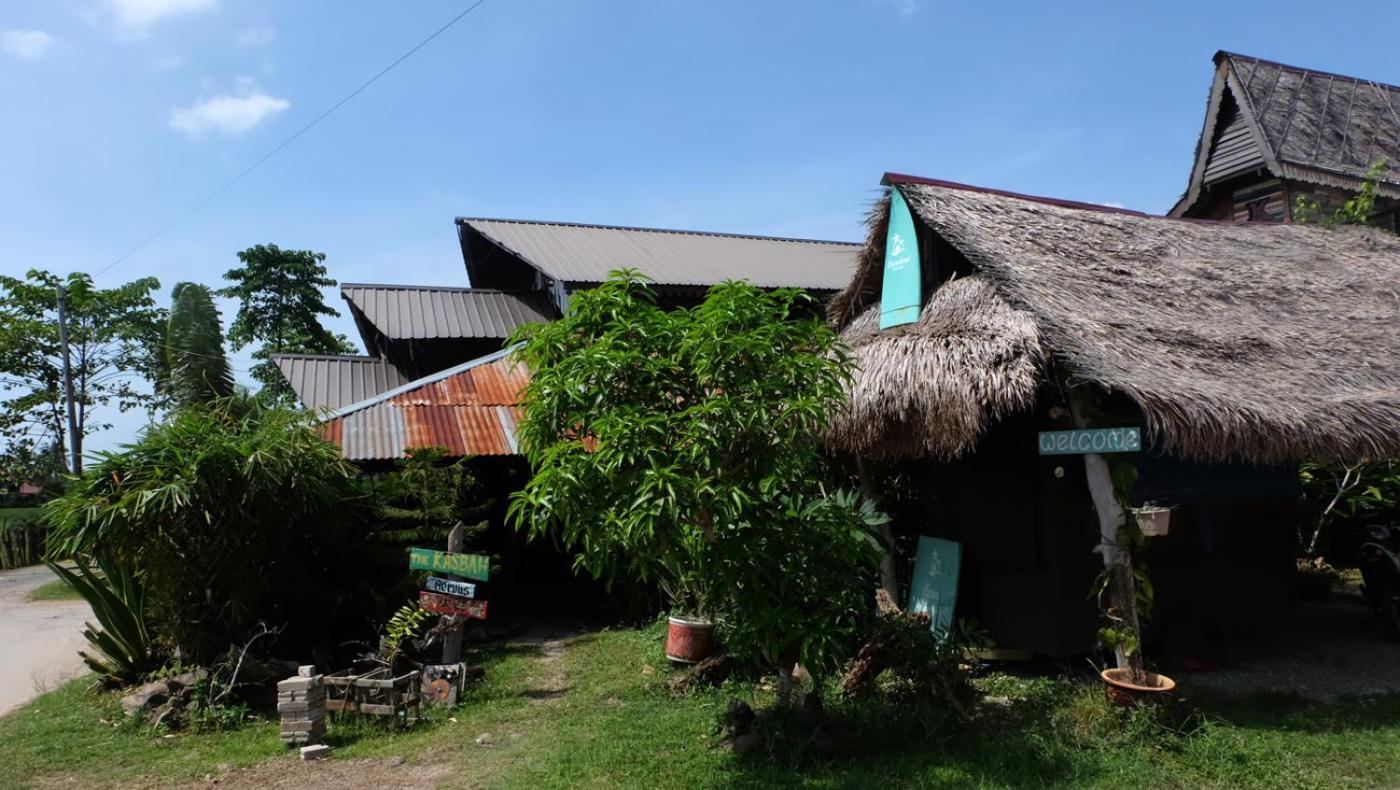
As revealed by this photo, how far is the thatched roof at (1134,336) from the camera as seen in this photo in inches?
224

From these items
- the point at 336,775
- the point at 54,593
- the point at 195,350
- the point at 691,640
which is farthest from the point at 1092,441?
the point at 54,593

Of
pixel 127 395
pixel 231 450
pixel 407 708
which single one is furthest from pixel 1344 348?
pixel 127 395

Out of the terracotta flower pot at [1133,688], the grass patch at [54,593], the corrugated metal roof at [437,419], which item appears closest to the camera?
the terracotta flower pot at [1133,688]

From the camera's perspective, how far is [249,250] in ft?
82.4

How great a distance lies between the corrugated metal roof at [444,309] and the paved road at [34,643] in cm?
574

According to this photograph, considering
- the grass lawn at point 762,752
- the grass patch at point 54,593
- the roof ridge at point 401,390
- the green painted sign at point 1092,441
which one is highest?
the roof ridge at point 401,390

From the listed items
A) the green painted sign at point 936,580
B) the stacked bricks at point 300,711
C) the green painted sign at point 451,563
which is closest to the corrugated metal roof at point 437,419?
the green painted sign at point 451,563

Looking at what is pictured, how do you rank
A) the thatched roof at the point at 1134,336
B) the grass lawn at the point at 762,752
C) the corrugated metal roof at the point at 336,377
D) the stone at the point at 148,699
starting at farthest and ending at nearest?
the corrugated metal roof at the point at 336,377, the stone at the point at 148,699, the thatched roof at the point at 1134,336, the grass lawn at the point at 762,752

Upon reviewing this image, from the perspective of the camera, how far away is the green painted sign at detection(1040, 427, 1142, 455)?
17.3 feet

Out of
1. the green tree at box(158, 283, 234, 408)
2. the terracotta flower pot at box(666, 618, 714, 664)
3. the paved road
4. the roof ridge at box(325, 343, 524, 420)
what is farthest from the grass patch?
the terracotta flower pot at box(666, 618, 714, 664)

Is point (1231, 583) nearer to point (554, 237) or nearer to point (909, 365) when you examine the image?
point (909, 365)

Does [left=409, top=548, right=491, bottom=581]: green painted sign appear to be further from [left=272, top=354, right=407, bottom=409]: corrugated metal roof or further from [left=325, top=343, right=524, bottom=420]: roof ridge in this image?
[left=272, top=354, right=407, bottom=409]: corrugated metal roof

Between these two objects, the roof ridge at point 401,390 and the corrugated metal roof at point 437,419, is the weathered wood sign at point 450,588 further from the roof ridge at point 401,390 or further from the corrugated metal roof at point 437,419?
the roof ridge at point 401,390

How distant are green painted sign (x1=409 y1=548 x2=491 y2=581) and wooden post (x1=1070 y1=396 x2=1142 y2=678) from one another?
15.0ft
